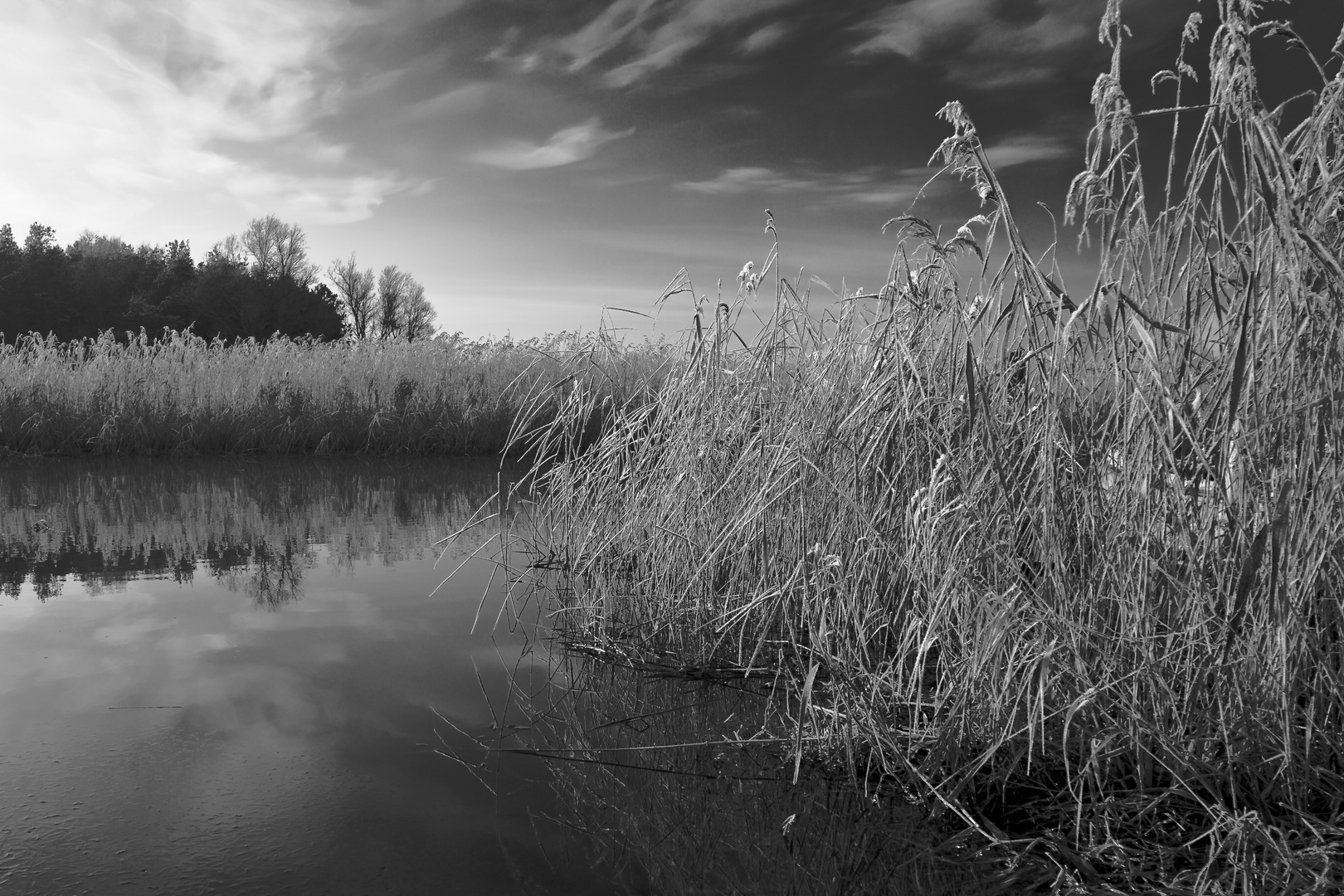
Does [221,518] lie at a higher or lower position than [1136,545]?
lower

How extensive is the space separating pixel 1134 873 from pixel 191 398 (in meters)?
8.75

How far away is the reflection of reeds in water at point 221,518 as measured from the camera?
3.60 meters

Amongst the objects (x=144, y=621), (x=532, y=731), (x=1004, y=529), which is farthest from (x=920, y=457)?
(x=144, y=621)

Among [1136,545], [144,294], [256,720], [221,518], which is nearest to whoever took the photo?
[1136,545]

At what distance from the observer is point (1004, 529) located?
176 cm

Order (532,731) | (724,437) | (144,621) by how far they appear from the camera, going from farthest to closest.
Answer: (144,621)
(724,437)
(532,731)

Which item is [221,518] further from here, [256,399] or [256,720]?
[256,399]

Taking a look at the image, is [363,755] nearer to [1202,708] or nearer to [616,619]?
[616,619]

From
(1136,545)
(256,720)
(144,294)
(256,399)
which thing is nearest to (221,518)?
(256,720)

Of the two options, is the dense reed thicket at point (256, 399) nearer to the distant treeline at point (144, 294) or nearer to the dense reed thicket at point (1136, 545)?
the dense reed thicket at point (1136, 545)

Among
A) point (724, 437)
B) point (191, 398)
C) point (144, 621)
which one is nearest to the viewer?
point (724, 437)

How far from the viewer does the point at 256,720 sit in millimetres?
2037

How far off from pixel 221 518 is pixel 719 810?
4.10m

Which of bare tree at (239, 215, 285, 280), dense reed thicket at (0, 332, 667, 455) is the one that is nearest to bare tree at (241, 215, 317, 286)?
bare tree at (239, 215, 285, 280)
